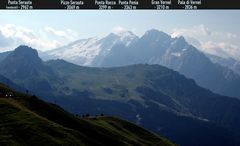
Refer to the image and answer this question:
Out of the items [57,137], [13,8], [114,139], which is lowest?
[114,139]

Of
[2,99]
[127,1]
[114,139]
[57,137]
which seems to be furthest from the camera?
[114,139]

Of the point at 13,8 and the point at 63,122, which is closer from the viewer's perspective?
the point at 13,8

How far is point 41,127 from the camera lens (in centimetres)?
14612

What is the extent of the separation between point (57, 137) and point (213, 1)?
69763 mm

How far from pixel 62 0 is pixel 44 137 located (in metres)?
55.6

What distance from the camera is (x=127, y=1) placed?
9569 centimetres

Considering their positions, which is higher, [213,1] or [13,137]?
[213,1]

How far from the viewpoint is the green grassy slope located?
13714 cm

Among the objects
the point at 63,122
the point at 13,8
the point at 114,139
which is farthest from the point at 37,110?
the point at 13,8

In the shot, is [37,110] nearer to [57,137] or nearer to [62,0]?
[57,137]

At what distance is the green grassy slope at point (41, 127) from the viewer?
450 ft

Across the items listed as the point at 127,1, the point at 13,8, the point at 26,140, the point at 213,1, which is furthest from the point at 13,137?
the point at 213,1

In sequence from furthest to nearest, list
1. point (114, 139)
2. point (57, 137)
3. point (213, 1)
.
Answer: point (114, 139) < point (57, 137) < point (213, 1)

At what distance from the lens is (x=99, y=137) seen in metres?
171
